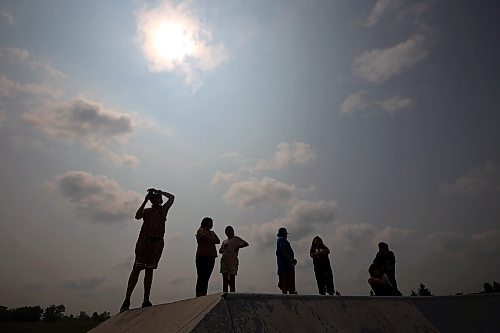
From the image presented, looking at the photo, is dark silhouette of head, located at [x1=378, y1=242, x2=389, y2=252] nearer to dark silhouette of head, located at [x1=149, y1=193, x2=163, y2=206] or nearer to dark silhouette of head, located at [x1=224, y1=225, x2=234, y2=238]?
dark silhouette of head, located at [x1=224, y1=225, x2=234, y2=238]

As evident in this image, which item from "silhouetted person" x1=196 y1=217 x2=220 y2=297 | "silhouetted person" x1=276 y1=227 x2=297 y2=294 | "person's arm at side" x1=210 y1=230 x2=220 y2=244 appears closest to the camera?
"silhouetted person" x1=196 y1=217 x2=220 y2=297

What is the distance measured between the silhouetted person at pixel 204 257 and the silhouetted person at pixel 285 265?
202 centimetres

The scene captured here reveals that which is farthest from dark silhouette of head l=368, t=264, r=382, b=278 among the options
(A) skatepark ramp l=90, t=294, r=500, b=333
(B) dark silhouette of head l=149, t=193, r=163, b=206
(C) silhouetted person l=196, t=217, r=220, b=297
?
(B) dark silhouette of head l=149, t=193, r=163, b=206

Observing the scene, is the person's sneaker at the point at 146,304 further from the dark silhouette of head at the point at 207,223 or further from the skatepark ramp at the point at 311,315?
the dark silhouette of head at the point at 207,223

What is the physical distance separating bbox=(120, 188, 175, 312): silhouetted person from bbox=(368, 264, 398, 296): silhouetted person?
4.33 metres

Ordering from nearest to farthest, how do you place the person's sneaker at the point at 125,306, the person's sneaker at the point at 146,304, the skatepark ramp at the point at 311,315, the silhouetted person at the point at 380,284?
the skatepark ramp at the point at 311,315 → the person's sneaker at the point at 146,304 → the person's sneaker at the point at 125,306 → the silhouetted person at the point at 380,284

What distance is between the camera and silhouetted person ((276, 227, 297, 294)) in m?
7.80

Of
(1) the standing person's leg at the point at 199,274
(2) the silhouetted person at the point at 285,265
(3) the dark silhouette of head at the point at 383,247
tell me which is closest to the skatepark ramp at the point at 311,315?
(1) the standing person's leg at the point at 199,274

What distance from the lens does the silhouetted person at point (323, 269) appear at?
26.0 feet

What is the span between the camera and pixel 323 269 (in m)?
8.05

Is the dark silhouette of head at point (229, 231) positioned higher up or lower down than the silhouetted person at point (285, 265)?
higher up

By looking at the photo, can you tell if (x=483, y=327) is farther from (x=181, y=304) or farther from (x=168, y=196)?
(x=168, y=196)

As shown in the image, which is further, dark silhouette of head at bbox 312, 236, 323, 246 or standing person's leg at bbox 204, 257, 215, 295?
dark silhouette of head at bbox 312, 236, 323, 246

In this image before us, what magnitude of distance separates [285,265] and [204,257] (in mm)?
2335
